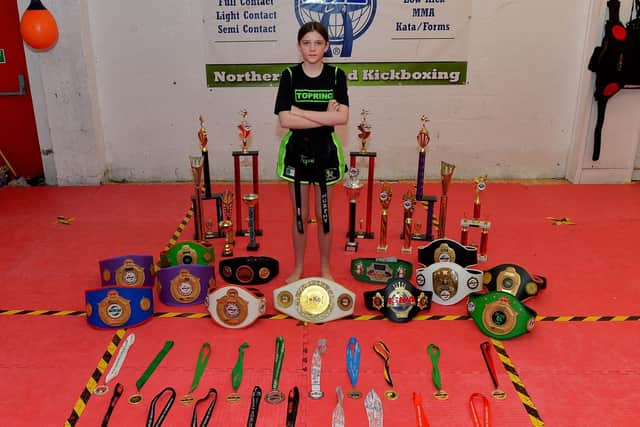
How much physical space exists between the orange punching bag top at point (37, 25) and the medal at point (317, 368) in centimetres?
515

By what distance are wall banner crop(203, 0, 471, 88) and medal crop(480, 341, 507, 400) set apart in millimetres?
→ 4445

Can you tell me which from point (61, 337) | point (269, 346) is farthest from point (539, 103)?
point (61, 337)

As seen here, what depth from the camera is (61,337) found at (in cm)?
386

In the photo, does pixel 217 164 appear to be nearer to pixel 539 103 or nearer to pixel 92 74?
pixel 92 74

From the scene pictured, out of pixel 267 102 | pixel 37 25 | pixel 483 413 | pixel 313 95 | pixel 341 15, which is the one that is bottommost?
pixel 483 413

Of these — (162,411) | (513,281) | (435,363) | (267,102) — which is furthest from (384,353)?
(267,102)

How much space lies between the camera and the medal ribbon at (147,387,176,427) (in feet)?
9.94

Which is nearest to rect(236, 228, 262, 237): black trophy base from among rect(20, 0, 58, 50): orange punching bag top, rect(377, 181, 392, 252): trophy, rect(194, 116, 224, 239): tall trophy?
rect(194, 116, 224, 239): tall trophy

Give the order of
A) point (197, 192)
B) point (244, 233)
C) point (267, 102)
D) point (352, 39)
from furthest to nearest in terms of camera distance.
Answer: point (267, 102), point (352, 39), point (244, 233), point (197, 192)

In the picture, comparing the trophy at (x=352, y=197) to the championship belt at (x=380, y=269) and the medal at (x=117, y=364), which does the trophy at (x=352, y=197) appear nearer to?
the championship belt at (x=380, y=269)

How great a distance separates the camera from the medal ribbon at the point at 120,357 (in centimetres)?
343

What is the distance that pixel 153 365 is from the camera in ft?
11.6

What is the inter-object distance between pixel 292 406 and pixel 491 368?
4.27ft

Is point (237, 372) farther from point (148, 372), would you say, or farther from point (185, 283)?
point (185, 283)
